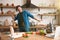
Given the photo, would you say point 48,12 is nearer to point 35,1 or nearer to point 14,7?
point 35,1

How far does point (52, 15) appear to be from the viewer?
23.3ft

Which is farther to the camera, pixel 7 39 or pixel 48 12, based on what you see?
pixel 48 12

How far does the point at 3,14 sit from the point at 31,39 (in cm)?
370

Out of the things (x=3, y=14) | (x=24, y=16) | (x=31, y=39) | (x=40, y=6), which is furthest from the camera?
(x=40, y=6)

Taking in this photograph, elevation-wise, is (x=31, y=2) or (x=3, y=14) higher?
(x=31, y=2)

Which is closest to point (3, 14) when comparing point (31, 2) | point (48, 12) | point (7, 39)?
point (31, 2)

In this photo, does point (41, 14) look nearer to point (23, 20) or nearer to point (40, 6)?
point (40, 6)

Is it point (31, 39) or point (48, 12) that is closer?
point (31, 39)

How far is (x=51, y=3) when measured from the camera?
7.14m

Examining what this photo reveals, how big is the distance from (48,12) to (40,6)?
502 millimetres

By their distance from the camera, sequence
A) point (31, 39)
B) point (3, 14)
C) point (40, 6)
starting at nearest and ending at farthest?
point (31, 39)
point (3, 14)
point (40, 6)

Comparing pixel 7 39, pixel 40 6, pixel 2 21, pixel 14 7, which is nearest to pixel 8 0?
pixel 14 7

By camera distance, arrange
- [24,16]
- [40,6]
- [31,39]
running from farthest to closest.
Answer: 1. [40,6]
2. [24,16]
3. [31,39]

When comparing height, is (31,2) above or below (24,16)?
above
